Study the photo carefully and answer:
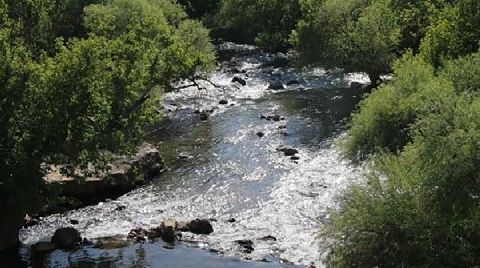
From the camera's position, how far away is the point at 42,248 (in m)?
34.1

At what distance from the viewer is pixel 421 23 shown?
195 feet

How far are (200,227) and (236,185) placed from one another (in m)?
7.06

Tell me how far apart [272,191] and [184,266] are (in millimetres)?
10464

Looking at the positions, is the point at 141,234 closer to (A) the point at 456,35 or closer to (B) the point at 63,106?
(B) the point at 63,106

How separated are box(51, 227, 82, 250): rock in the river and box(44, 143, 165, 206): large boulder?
3.64m

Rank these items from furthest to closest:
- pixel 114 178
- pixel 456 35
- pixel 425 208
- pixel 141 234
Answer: pixel 114 178, pixel 456 35, pixel 141 234, pixel 425 208

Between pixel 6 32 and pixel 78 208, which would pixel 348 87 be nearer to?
pixel 78 208

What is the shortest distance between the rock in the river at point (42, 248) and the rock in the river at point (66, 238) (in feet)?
0.75

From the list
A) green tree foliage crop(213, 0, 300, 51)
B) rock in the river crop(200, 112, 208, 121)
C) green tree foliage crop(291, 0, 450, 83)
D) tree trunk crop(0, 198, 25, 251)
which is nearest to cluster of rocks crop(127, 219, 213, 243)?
tree trunk crop(0, 198, 25, 251)

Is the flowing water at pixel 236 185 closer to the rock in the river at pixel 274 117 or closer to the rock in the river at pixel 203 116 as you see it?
the rock in the river at pixel 203 116

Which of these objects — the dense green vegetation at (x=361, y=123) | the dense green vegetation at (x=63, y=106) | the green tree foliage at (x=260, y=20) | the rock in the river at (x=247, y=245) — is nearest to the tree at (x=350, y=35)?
the dense green vegetation at (x=361, y=123)

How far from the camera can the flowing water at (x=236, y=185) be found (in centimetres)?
3362

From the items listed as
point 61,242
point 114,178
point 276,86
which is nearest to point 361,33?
A: point 276,86

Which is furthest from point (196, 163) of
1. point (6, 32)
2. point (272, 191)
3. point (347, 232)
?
point (347, 232)
